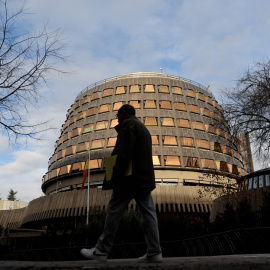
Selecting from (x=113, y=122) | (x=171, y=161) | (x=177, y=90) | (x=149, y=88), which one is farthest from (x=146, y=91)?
(x=171, y=161)

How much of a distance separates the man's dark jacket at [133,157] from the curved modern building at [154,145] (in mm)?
32706

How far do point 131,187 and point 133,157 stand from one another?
42cm

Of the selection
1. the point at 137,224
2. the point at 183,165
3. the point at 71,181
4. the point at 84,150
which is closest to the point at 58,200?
the point at 71,181

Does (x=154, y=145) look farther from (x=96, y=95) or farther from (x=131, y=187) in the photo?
(x=131, y=187)

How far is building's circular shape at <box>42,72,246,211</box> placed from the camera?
43031mm

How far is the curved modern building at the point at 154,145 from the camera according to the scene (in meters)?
38.0

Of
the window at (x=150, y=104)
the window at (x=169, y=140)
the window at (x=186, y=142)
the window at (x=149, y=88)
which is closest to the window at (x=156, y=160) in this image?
the window at (x=169, y=140)

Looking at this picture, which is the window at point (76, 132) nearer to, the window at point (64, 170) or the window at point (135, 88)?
the window at point (64, 170)

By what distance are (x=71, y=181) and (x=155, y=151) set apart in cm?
1374

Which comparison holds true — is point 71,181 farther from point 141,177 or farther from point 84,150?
point 141,177

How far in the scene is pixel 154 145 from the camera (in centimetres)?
4353

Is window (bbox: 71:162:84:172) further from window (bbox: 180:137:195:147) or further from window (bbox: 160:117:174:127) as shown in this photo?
window (bbox: 180:137:195:147)

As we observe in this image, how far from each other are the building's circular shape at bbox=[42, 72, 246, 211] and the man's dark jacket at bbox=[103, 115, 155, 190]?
37.8 metres

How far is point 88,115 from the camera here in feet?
165
